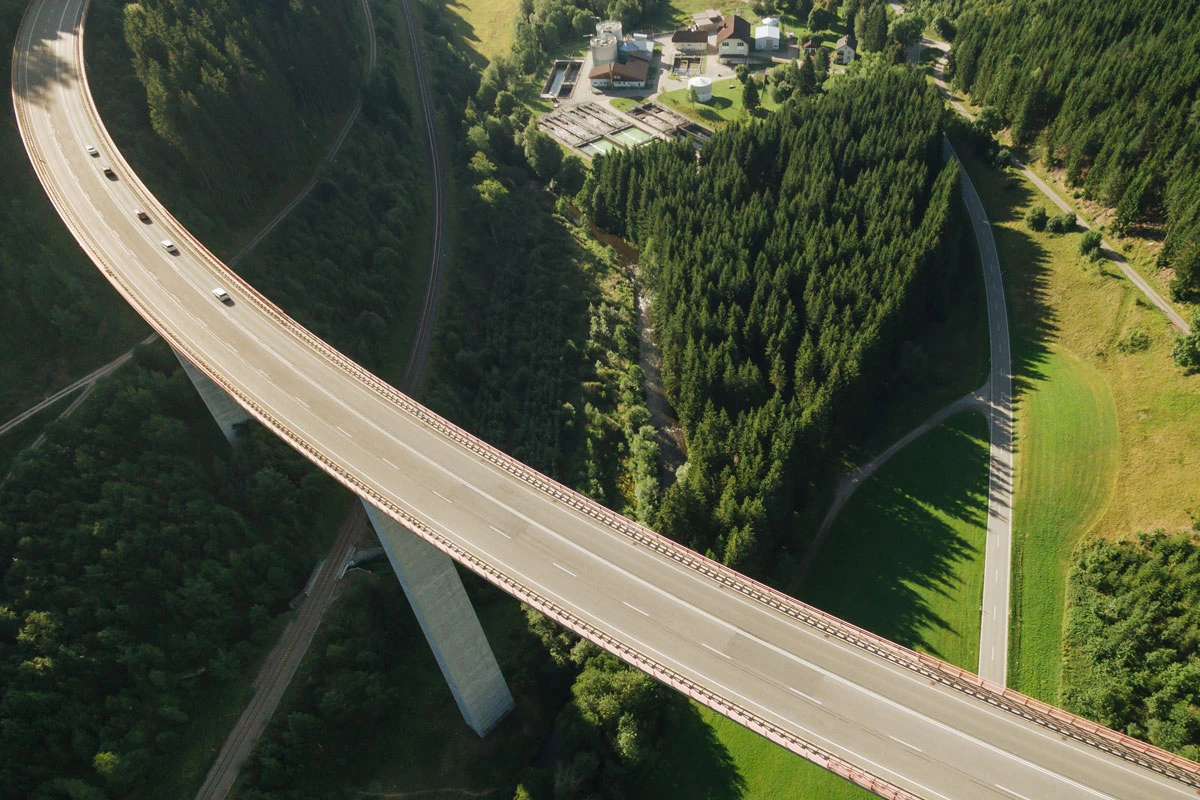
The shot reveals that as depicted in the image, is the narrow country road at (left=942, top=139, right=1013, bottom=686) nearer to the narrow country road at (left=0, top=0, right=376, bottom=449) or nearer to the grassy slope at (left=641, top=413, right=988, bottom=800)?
the grassy slope at (left=641, top=413, right=988, bottom=800)

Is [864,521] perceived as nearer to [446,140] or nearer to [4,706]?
[4,706]

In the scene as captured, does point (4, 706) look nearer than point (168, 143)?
Yes

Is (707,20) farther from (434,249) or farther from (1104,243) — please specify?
(1104,243)

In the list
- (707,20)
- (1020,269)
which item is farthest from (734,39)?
(1020,269)

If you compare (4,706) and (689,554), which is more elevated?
(689,554)

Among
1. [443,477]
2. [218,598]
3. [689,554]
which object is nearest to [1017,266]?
[689,554]

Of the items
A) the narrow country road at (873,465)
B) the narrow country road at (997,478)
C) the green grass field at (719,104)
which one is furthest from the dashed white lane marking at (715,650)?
the green grass field at (719,104)
